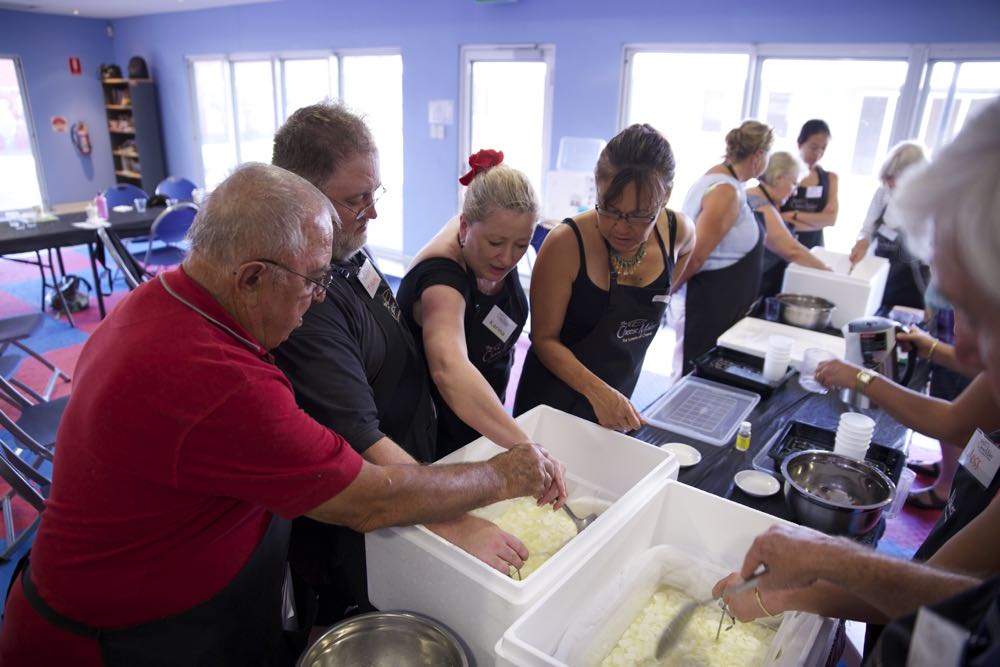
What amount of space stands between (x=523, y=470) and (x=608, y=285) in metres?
0.80

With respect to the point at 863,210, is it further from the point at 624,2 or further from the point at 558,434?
the point at 558,434

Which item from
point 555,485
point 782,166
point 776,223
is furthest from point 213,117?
point 555,485

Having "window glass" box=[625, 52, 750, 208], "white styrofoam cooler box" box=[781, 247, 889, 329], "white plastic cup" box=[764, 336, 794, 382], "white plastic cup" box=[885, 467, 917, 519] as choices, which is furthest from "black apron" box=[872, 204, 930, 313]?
"white plastic cup" box=[885, 467, 917, 519]

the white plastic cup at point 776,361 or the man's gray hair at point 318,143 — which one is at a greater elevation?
the man's gray hair at point 318,143

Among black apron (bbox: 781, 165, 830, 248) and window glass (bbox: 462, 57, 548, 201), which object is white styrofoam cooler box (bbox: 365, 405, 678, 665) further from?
window glass (bbox: 462, 57, 548, 201)

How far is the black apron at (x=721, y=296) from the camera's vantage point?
8.98ft

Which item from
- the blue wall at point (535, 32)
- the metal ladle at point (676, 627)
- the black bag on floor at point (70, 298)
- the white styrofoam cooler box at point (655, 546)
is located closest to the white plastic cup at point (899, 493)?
the white styrofoam cooler box at point (655, 546)

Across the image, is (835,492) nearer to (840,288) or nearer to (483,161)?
(483,161)

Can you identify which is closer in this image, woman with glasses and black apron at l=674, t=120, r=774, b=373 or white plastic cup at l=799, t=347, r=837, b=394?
white plastic cup at l=799, t=347, r=837, b=394

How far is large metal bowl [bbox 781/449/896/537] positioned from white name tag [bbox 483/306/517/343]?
747mm

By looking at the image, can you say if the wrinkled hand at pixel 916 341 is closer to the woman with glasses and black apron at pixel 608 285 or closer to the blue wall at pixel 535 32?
the woman with glasses and black apron at pixel 608 285

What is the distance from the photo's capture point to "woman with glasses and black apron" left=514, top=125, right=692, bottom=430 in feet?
5.02

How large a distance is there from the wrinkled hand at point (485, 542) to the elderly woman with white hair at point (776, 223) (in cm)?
238

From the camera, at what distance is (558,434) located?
1.49 metres
